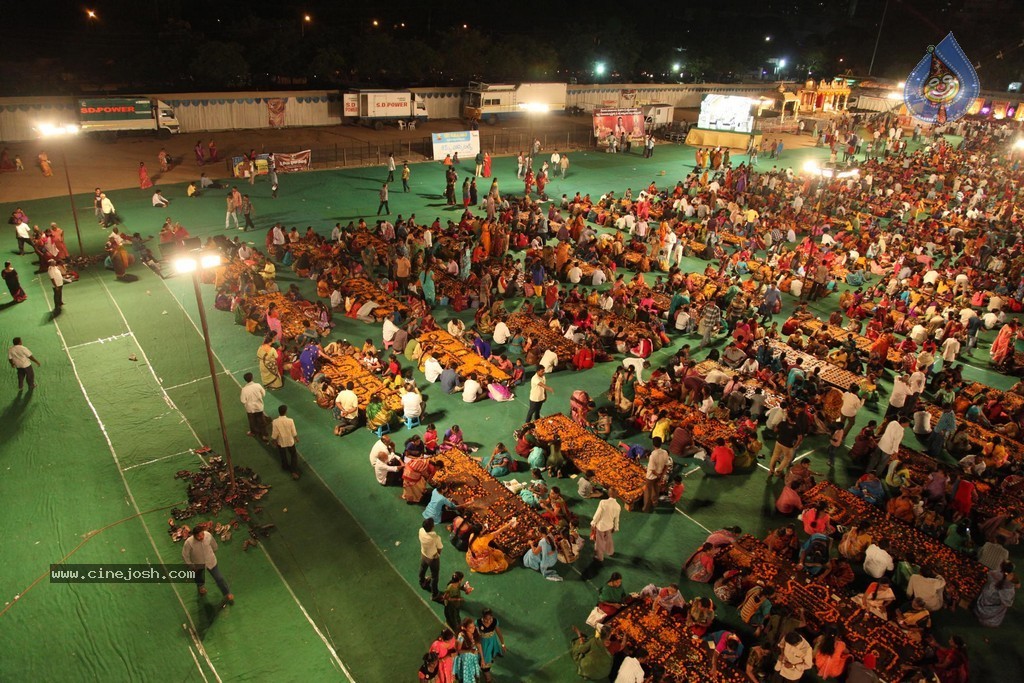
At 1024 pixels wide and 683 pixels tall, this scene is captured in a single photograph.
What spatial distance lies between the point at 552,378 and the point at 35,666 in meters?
10.9

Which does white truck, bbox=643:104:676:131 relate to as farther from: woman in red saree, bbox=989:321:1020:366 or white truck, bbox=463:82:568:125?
woman in red saree, bbox=989:321:1020:366

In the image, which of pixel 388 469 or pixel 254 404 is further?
pixel 254 404

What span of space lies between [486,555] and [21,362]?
1074 cm

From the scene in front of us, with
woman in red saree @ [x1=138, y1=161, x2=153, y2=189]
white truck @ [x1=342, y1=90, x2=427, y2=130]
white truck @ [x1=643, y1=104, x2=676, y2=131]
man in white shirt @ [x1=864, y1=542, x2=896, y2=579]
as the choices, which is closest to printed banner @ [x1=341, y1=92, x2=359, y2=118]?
white truck @ [x1=342, y1=90, x2=427, y2=130]

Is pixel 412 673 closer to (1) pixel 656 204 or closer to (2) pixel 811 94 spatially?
(1) pixel 656 204

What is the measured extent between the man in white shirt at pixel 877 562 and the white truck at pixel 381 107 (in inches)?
1629

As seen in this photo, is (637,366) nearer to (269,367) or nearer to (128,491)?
(269,367)

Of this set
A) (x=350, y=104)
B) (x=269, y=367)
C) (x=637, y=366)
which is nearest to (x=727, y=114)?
(x=350, y=104)

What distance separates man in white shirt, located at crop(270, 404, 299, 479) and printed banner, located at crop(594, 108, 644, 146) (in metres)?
37.3

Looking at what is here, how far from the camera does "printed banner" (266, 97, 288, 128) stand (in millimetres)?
42219

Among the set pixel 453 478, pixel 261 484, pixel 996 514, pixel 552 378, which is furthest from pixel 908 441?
pixel 261 484

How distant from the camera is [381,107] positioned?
147 ft

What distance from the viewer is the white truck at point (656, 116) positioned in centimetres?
4997

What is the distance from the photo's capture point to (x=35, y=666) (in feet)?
28.1
